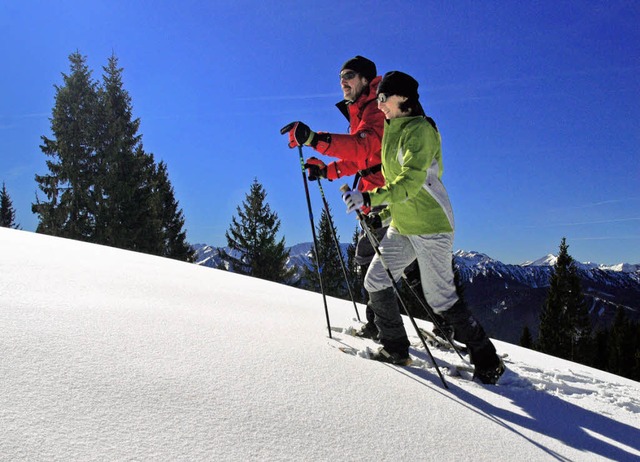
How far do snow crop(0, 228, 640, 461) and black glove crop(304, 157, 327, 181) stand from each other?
133 centimetres

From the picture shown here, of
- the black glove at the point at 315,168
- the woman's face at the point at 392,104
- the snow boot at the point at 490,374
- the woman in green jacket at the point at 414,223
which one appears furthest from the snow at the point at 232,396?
the woman's face at the point at 392,104

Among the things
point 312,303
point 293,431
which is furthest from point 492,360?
point 312,303

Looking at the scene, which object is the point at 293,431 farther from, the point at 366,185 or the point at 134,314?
the point at 366,185

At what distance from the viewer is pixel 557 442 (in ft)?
6.17

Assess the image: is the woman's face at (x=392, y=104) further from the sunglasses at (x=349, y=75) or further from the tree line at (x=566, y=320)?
the tree line at (x=566, y=320)

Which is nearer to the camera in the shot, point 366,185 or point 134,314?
point 134,314

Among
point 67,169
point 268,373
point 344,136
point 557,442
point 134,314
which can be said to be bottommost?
point 557,442

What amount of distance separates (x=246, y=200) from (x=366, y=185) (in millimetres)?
27267

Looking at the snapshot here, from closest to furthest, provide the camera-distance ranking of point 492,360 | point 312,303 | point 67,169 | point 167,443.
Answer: point 167,443 → point 492,360 → point 312,303 → point 67,169

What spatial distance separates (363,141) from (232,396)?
7.70 feet

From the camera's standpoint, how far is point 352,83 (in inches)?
140

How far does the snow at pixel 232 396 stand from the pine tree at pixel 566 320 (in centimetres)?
3927

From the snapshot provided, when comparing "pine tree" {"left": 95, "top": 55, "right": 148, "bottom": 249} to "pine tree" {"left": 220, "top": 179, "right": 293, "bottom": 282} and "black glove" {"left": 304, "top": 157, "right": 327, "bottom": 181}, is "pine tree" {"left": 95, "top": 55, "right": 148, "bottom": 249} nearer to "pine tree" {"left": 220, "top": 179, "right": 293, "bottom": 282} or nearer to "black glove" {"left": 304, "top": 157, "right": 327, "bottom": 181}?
"pine tree" {"left": 220, "top": 179, "right": 293, "bottom": 282}

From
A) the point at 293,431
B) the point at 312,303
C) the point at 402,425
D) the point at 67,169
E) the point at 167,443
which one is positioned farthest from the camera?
the point at 67,169
